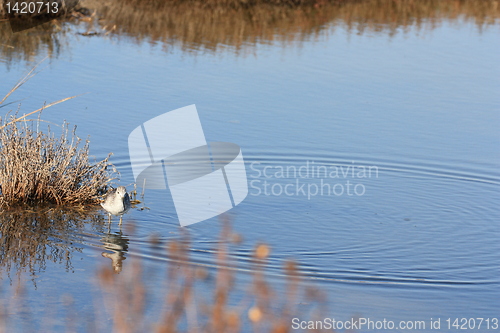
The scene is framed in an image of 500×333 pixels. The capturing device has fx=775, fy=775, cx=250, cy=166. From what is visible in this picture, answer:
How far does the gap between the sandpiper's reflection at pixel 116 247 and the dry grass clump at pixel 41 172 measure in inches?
37.6

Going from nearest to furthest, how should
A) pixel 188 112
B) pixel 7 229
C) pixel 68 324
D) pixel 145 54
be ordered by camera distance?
pixel 68 324
pixel 7 229
pixel 188 112
pixel 145 54

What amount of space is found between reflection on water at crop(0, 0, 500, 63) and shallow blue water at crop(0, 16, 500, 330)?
98 cm

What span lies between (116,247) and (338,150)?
5011 mm

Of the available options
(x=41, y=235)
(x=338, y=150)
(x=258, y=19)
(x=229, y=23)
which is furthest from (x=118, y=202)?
(x=258, y=19)

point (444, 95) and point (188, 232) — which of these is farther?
point (444, 95)

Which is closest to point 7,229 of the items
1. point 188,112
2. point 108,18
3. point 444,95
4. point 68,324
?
point 68,324

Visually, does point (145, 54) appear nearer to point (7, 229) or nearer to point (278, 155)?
point (278, 155)

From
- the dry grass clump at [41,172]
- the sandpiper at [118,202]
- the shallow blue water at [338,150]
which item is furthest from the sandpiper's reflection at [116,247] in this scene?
the dry grass clump at [41,172]

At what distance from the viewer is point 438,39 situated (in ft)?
74.8

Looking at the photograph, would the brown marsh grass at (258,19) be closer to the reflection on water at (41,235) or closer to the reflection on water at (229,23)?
the reflection on water at (229,23)

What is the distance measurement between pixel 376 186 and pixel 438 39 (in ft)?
44.9

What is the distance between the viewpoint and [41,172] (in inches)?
326

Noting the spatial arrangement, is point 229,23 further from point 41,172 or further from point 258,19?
point 41,172

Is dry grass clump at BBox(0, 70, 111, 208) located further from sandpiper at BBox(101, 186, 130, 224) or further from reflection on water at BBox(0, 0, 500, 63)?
reflection on water at BBox(0, 0, 500, 63)
